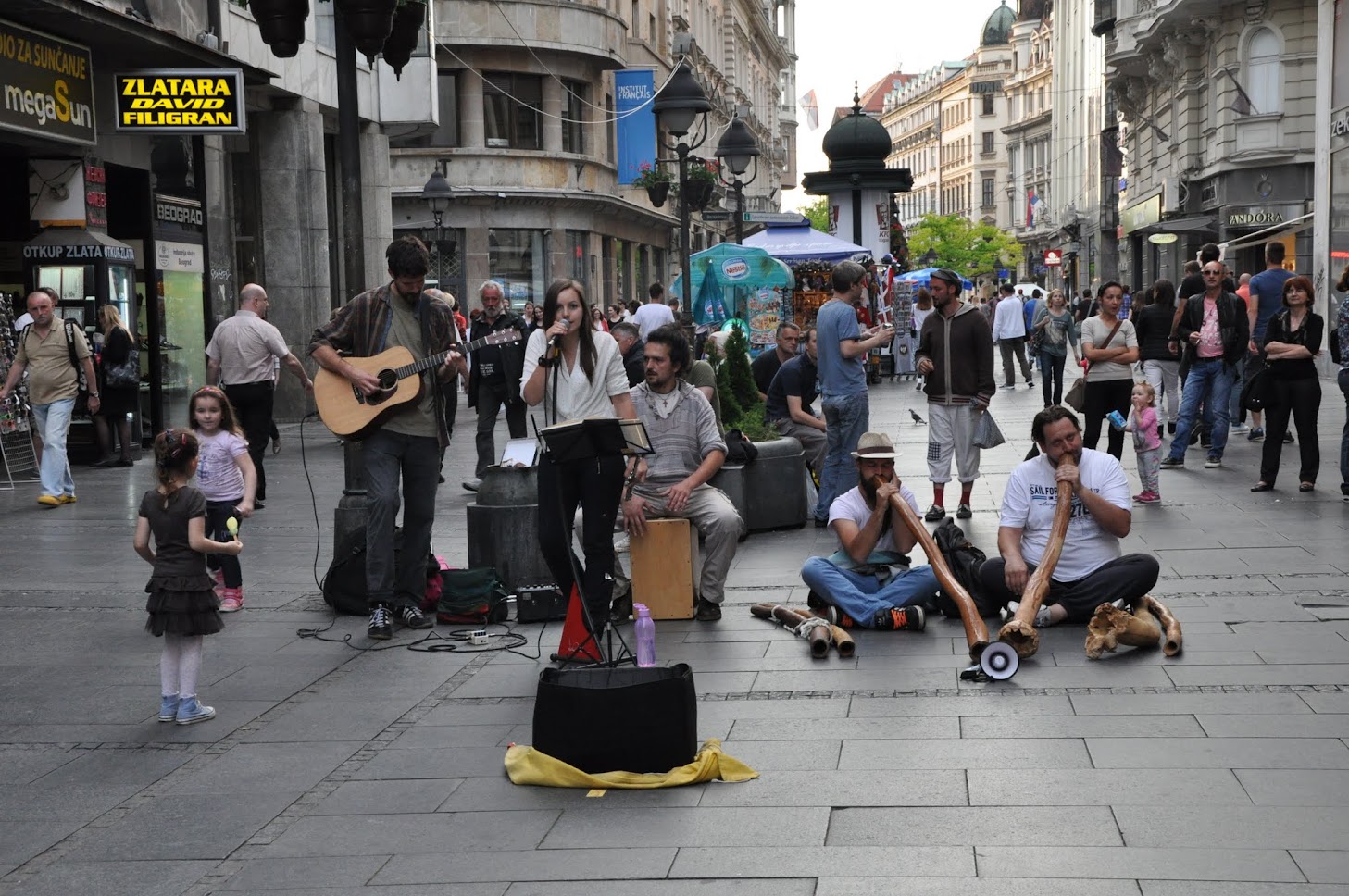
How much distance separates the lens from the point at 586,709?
18.5 ft

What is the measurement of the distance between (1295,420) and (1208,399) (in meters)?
A: 2.71

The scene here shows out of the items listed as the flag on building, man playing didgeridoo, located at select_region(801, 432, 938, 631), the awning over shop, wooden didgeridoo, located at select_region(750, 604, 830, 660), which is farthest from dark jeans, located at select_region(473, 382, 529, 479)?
the flag on building

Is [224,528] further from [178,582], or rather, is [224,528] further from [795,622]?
[795,622]

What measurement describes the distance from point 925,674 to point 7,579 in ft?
18.9

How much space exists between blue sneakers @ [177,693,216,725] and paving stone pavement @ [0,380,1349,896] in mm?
66

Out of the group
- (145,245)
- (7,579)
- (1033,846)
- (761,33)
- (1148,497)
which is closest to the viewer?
(1033,846)

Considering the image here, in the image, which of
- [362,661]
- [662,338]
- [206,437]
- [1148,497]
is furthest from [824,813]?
[1148,497]

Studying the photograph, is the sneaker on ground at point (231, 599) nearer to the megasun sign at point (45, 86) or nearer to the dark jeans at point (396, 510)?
the dark jeans at point (396, 510)

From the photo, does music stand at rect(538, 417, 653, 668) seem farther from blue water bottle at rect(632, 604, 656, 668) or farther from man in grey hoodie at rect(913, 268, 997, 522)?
man in grey hoodie at rect(913, 268, 997, 522)

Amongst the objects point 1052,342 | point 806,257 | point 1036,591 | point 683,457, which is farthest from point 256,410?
point 806,257

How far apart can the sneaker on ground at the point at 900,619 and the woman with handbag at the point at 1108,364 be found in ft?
18.0

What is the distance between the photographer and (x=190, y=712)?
668cm

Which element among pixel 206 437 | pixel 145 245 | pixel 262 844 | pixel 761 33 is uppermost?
pixel 761 33

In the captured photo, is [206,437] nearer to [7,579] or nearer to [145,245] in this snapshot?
[7,579]
